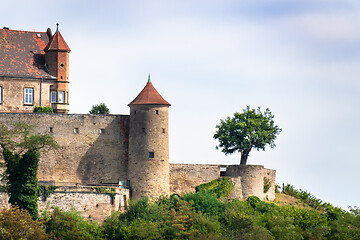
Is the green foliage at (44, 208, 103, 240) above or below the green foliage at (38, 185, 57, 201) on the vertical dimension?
below

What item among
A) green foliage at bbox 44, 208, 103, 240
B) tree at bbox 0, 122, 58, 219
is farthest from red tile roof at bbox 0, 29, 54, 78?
green foliage at bbox 44, 208, 103, 240

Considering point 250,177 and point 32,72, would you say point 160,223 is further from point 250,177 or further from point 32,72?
point 32,72

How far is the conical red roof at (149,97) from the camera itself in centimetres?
7225

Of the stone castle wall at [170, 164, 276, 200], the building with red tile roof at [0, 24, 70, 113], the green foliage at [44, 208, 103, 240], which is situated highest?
the building with red tile roof at [0, 24, 70, 113]

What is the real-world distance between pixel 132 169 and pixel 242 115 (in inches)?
464

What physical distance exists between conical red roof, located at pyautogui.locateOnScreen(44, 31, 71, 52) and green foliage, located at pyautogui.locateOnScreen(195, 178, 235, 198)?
16075 mm

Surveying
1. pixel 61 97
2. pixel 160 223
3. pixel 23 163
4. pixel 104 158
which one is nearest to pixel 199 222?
pixel 160 223

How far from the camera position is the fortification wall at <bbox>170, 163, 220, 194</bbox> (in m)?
74.1

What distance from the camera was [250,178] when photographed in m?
75.9

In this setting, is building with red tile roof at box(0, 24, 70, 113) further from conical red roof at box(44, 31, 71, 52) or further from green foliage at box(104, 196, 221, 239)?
green foliage at box(104, 196, 221, 239)

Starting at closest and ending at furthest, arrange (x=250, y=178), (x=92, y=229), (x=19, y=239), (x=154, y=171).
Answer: (x=19, y=239) → (x=92, y=229) → (x=154, y=171) → (x=250, y=178)

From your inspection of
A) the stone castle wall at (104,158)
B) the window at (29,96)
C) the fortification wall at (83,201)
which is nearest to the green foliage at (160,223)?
the fortification wall at (83,201)

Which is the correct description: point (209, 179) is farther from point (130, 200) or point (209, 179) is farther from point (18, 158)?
point (18, 158)

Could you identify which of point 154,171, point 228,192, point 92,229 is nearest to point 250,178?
point 228,192
